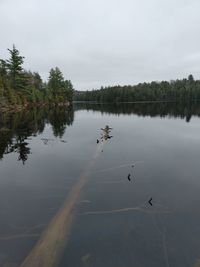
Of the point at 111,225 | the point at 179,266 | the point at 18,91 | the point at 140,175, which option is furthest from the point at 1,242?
the point at 18,91

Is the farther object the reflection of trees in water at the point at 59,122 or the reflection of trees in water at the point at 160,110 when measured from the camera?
the reflection of trees in water at the point at 160,110

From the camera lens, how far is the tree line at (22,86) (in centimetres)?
7075

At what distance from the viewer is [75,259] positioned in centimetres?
948

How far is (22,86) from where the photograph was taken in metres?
82.9

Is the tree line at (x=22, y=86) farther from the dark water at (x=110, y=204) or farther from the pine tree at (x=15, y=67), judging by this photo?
the dark water at (x=110, y=204)

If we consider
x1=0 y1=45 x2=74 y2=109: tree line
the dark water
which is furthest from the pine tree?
the dark water

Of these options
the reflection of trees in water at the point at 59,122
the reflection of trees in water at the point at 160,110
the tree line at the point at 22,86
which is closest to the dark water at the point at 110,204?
the reflection of trees in water at the point at 59,122

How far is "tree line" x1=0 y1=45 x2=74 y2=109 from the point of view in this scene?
7075 centimetres

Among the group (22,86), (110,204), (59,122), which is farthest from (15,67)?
(110,204)

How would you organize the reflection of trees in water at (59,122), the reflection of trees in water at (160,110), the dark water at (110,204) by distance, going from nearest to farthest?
the dark water at (110,204) < the reflection of trees in water at (59,122) < the reflection of trees in water at (160,110)

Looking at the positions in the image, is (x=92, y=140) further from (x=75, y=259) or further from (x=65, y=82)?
(x=65, y=82)

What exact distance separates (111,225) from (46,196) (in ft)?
15.5

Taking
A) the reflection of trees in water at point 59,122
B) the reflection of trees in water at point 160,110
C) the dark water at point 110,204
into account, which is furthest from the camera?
the reflection of trees in water at point 160,110

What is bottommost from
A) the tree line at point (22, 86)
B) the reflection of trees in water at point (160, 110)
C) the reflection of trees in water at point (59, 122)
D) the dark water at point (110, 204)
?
the reflection of trees in water at point (160, 110)
